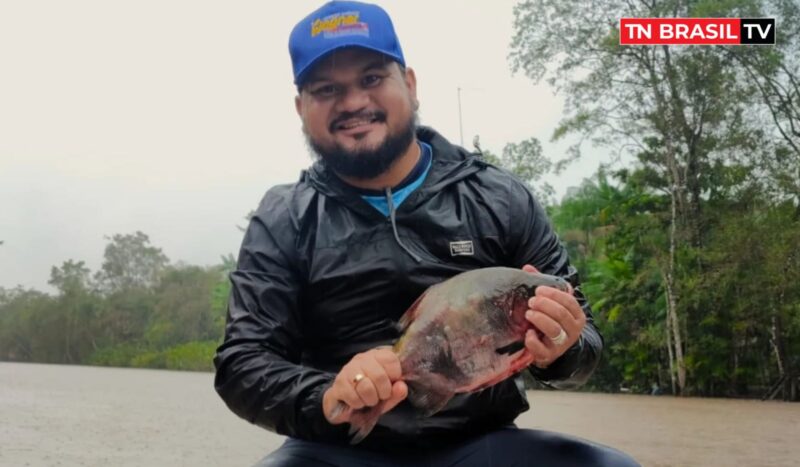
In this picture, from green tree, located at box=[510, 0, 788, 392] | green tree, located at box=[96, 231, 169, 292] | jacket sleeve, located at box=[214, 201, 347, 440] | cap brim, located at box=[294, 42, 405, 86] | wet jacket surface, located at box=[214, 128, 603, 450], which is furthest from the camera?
green tree, located at box=[96, 231, 169, 292]

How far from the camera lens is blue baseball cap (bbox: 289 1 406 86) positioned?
245 centimetres

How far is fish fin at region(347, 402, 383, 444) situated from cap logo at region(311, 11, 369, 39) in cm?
104

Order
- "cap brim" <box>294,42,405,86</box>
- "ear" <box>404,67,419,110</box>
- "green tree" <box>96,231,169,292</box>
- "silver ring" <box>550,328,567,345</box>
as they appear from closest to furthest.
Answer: "silver ring" <box>550,328,567,345</box> < "cap brim" <box>294,42,405,86</box> < "ear" <box>404,67,419,110</box> < "green tree" <box>96,231,169,292</box>

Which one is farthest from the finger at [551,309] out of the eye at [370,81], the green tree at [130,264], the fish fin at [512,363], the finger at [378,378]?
the green tree at [130,264]

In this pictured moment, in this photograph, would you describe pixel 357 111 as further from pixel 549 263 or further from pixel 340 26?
pixel 549 263

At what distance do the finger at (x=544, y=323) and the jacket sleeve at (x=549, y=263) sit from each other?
0.24 metres

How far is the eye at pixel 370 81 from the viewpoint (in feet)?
8.23

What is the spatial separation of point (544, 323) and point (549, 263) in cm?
52

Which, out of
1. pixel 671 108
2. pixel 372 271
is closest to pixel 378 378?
pixel 372 271

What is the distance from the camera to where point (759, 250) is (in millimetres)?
20219

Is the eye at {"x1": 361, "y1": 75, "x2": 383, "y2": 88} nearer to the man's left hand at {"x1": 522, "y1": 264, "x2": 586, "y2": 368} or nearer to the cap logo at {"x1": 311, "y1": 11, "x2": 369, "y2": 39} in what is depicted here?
the cap logo at {"x1": 311, "y1": 11, "x2": 369, "y2": 39}

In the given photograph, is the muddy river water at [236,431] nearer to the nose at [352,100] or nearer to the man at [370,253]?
the man at [370,253]

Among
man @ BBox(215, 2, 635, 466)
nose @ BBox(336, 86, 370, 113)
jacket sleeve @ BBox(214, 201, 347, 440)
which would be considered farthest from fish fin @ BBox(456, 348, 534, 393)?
nose @ BBox(336, 86, 370, 113)

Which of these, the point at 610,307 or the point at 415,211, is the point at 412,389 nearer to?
the point at 415,211
